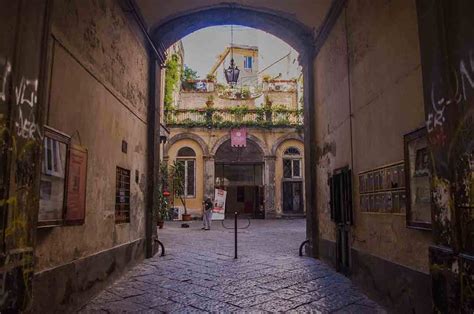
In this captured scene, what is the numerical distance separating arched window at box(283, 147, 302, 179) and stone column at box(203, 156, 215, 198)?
4.43m

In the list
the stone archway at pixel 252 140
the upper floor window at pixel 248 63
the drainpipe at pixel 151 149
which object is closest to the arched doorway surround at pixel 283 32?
the drainpipe at pixel 151 149

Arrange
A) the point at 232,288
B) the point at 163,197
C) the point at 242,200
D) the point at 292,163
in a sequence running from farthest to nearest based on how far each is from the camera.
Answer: the point at 242,200 → the point at 292,163 → the point at 163,197 → the point at 232,288

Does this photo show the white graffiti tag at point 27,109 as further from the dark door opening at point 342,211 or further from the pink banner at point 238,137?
the pink banner at point 238,137

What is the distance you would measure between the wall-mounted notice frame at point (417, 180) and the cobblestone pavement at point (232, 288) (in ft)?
4.20

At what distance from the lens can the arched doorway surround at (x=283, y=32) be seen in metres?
7.86

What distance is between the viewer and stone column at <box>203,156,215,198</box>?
71.9 ft

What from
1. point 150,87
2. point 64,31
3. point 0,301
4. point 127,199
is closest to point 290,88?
point 150,87

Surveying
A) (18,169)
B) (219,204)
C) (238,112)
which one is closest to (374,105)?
(18,169)

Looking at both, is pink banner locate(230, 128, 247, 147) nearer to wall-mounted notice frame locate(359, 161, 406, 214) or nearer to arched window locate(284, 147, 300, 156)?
arched window locate(284, 147, 300, 156)

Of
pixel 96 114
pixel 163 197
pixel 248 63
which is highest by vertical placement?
pixel 248 63

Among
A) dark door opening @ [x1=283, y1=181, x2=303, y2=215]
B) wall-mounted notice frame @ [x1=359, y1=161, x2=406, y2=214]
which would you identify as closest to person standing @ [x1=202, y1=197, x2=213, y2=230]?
dark door opening @ [x1=283, y1=181, x2=303, y2=215]

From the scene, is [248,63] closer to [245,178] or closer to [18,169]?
[245,178]

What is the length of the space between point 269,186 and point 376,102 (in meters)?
18.1

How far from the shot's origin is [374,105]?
182 inches
